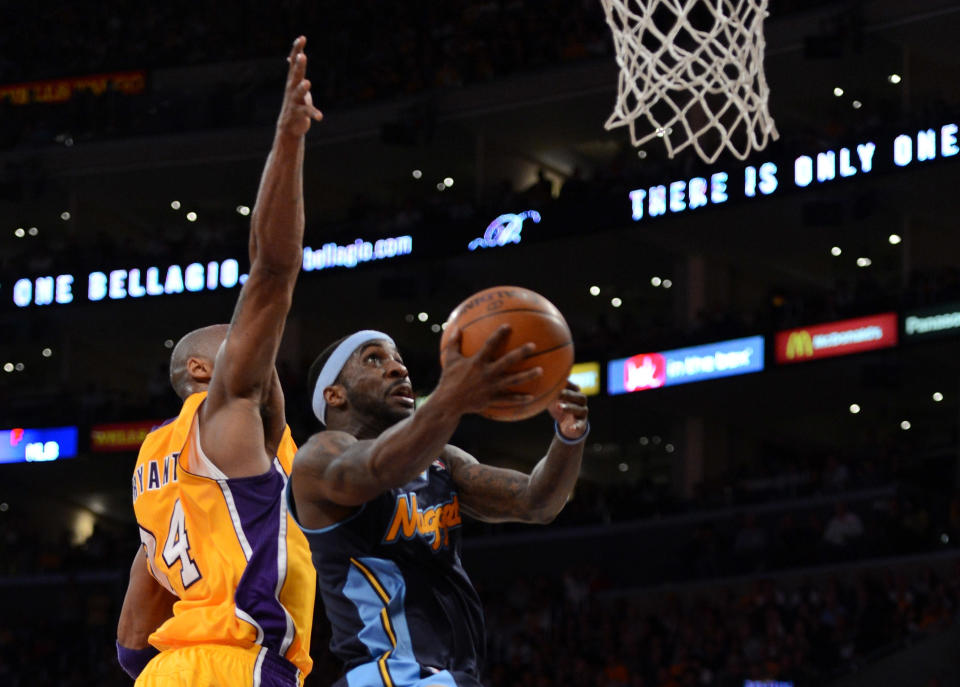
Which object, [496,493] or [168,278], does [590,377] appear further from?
[496,493]

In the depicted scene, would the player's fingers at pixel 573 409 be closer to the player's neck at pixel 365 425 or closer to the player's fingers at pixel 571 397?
the player's fingers at pixel 571 397

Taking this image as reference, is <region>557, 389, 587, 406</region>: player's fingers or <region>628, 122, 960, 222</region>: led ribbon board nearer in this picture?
<region>557, 389, 587, 406</region>: player's fingers

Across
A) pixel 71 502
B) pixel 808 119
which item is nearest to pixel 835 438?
pixel 808 119

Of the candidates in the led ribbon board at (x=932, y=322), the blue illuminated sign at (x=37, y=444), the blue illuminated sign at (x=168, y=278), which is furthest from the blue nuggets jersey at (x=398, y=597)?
the blue illuminated sign at (x=37, y=444)

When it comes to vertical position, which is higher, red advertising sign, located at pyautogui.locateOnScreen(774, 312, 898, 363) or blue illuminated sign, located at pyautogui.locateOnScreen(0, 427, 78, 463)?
red advertising sign, located at pyautogui.locateOnScreen(774, 312, 898, 363)

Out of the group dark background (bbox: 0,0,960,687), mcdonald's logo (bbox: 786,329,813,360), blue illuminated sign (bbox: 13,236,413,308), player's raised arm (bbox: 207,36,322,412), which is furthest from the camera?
blue illuminated sign (bbox: 13,236,413,308)

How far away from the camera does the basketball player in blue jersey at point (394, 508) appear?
416cm

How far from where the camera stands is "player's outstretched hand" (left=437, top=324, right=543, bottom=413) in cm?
367

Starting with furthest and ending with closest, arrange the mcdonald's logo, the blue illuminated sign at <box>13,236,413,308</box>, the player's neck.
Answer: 1. the blue illuminated sign at <box>13,236,413,308</box>
2. the mcdonald's logo
3. the player's neck

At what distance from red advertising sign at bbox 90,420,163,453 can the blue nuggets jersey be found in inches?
896

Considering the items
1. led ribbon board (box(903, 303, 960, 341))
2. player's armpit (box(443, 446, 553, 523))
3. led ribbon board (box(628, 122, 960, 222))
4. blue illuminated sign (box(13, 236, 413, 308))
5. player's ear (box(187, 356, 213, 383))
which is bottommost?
player's armpit (box(443, 446, 553, 523))

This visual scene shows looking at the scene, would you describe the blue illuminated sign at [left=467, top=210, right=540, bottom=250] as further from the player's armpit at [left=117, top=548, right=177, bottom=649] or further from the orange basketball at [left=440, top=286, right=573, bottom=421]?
A: the orange basketball at [left=440, top=286, right=573, bottom=421]

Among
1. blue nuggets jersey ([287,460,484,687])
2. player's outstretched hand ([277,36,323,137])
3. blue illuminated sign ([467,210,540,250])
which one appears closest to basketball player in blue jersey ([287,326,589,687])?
blue nuggets jersey ([287,460,484,687])

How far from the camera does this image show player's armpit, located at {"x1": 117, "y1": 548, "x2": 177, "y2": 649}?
5.34 m
